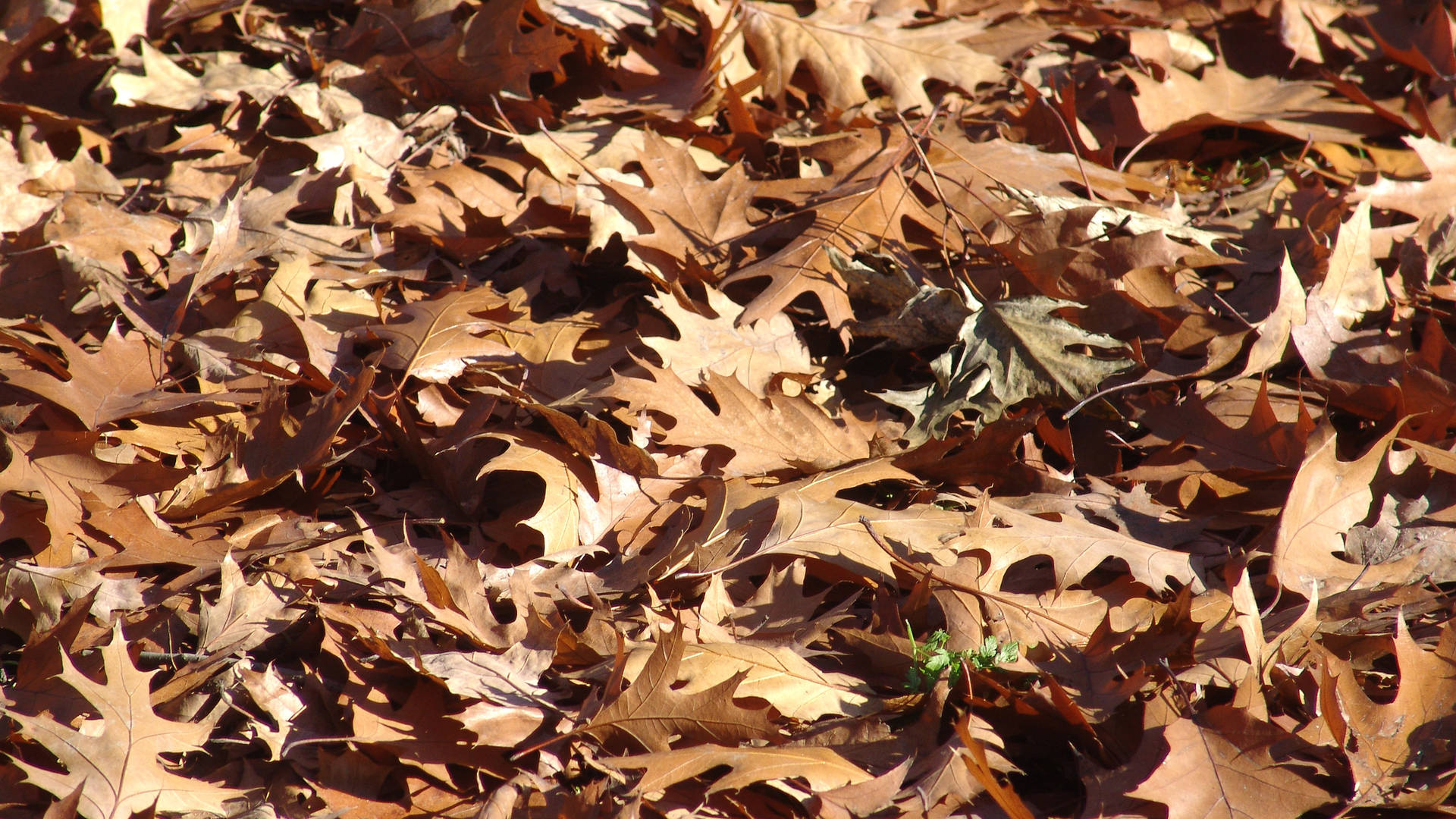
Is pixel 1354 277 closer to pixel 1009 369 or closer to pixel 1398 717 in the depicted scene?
pixel 1009 369

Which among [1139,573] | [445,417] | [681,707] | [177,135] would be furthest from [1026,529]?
[177,135]

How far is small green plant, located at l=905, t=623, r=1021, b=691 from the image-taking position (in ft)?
5.47

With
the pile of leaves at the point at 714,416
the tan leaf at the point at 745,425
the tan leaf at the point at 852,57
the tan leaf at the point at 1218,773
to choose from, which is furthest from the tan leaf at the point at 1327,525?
the tan leaf at the point at 852,57

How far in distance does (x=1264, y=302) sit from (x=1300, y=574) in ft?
2.67

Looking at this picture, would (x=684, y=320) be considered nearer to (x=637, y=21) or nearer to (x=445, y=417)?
(x=445, y=417)

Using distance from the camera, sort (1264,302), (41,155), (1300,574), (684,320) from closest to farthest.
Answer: (1300,574), (684,320), (1264,302), (41,155)

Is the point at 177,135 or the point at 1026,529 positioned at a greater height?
the point at 177,135

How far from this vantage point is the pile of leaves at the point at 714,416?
1.62m

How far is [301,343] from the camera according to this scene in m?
2.21

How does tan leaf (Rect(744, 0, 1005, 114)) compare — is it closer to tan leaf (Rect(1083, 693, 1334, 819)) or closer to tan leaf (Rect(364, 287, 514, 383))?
tan leaf (Rect(364, 287, 514, 383))

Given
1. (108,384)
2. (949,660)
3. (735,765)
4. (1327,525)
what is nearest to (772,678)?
(735,765)

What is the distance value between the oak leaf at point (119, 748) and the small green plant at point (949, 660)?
1.14 metres

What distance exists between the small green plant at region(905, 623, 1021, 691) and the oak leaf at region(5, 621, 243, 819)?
1143 millimetres

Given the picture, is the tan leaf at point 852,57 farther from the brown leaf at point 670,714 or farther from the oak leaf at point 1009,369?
the brown leaf at point 670,714
